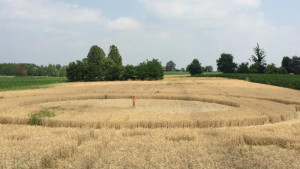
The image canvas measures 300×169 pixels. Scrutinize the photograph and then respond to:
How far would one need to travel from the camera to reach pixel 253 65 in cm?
11419

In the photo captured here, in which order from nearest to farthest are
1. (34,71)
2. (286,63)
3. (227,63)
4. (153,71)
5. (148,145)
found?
(148,145) → (153,71) → (286,63) → (227,63) → (34,71)

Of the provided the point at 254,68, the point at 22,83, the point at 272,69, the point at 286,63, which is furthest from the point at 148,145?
the point at 286,63

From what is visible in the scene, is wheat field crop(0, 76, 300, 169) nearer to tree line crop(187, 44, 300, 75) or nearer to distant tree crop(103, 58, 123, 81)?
distant tree crop(103, 58, 123, 81)

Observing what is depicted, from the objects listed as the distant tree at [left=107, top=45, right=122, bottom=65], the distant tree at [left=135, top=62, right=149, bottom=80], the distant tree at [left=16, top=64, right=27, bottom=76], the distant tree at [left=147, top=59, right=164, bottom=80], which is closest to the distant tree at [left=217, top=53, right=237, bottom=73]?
the distant tree at [left=107, top=45, right=122, bottom=65]

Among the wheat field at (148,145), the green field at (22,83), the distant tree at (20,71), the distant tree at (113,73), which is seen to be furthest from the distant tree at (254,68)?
the distant tree at (20,71)

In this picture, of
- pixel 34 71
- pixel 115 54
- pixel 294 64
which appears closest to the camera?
pixel 115 54

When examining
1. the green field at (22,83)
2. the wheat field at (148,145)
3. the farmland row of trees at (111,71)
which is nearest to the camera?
the wheat field at (148,145)

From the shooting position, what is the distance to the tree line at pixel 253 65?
11025 cm

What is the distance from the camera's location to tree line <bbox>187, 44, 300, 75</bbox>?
110250mm

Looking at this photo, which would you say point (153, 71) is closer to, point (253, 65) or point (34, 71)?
point (253, 65)

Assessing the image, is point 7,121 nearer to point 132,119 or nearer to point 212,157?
point 132,119

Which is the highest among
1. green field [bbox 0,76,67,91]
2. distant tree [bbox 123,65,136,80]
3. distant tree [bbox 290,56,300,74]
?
distant tree [bbox 290,56,300,74]

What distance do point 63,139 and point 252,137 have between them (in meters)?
7.16

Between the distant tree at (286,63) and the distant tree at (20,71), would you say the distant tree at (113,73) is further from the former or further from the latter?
the distant tree at (20,71)
